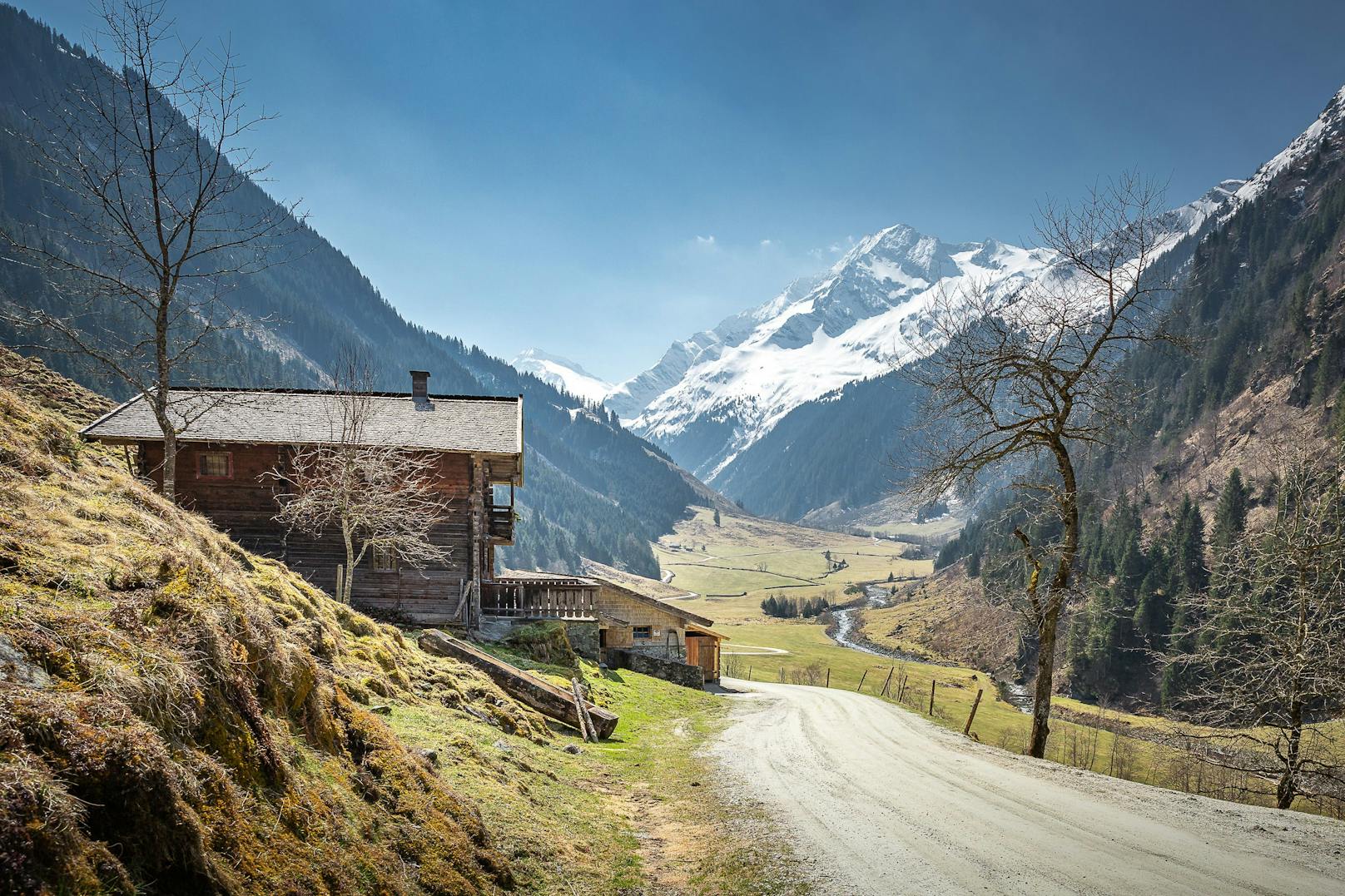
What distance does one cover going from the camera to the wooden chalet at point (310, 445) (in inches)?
1216

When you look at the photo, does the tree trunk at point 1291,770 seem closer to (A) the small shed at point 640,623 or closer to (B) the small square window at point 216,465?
(A) the small shed at point 640,623

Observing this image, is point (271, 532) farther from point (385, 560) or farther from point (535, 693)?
point (535, 693)

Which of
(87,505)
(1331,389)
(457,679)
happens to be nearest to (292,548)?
(457,679)

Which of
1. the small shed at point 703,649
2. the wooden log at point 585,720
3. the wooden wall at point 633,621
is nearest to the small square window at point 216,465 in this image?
the wooden wall at point 633,621

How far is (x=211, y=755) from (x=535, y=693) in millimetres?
15749

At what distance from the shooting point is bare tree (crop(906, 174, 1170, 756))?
1756 centimetres

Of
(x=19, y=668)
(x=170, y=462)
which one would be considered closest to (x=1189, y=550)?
(x=170, y=462)

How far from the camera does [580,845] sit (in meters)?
11.0

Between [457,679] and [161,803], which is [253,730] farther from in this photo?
[457,679]

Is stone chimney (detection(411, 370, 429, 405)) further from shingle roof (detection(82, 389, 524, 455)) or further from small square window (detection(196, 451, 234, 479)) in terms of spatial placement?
small square window (detection(196, 451, 234, 479))

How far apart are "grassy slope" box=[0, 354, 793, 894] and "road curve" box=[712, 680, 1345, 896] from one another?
165cm

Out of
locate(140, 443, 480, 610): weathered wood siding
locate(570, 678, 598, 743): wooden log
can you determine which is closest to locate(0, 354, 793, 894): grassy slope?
locate(570, 678, 598, 743): wooden log

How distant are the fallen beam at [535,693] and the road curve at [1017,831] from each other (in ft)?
14.3

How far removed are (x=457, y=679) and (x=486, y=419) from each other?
18809 millimetres
